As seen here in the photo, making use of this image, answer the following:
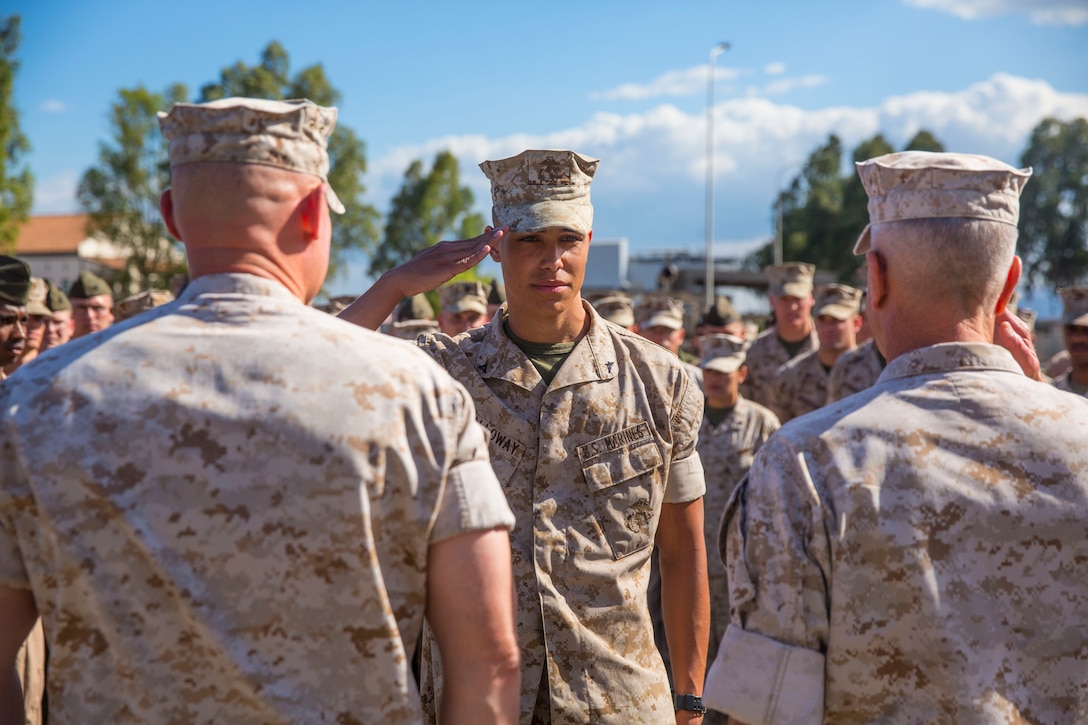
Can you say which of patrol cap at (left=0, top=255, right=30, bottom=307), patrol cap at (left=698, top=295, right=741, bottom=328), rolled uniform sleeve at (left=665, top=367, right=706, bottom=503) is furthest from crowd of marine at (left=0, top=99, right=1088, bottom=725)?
patrol cap at (left=698, top=295, right=741, bottom=328)

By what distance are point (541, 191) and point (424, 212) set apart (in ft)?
164

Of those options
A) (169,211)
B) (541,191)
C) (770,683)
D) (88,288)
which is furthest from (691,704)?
(88,288)

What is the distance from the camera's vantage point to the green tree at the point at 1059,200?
57969 millimetres

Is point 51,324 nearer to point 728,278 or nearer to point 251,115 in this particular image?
point 251,115

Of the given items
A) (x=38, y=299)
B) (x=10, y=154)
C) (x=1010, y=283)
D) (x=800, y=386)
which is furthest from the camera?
(x=10, y=154)

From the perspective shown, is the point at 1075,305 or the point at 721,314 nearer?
the point at 1075,305

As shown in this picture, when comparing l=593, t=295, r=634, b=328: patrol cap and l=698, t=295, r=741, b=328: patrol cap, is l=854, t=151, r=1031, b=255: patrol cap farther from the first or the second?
l=698, t=295, r=741, b=328: patrol cap

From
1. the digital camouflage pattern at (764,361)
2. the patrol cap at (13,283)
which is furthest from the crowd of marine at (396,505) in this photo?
the digital camouflage pattern at (764,361)

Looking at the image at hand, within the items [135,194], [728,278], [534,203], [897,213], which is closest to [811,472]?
[897,213]

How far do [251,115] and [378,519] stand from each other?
883mm

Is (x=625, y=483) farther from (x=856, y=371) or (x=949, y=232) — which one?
(x=856, y=371)

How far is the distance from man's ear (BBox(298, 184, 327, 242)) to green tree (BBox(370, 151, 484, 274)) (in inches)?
2012

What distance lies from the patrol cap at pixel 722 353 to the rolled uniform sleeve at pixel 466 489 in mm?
5599

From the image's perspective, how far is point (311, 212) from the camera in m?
2.44
